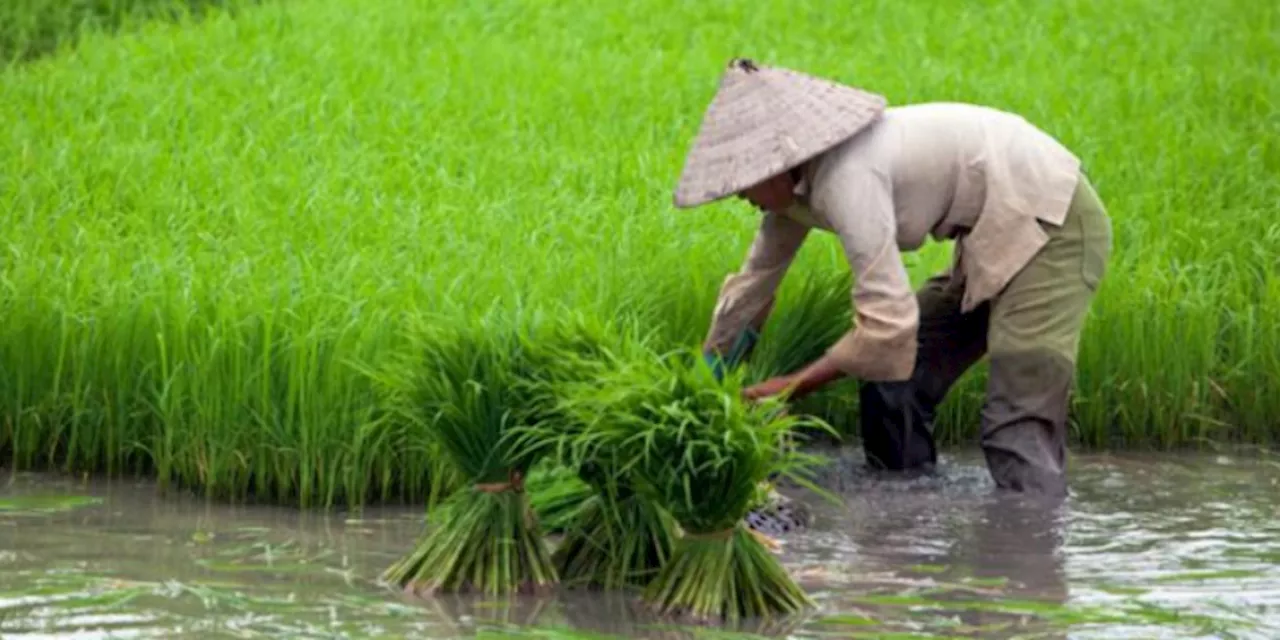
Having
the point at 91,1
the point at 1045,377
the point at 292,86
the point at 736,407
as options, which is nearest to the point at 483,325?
the point at 736,407

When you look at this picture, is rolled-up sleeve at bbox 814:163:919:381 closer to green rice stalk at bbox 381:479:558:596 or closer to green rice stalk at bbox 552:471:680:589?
green rice stalk at bbox 552:471:680:589

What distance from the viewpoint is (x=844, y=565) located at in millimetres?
5176

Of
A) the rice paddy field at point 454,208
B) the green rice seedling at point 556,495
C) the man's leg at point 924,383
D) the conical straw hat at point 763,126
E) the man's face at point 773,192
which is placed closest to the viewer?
the green rice seedling at point 556,495

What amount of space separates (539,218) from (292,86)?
2.65m

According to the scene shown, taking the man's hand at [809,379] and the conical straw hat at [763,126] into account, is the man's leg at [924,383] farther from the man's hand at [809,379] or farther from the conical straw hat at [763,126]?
the conical straw hat at [763,126]

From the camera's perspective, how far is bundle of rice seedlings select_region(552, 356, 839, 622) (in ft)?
14.3

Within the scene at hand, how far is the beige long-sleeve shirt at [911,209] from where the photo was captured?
5348mm

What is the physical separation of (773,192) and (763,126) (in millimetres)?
166

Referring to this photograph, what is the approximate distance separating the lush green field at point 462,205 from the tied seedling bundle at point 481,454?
6.3 inches

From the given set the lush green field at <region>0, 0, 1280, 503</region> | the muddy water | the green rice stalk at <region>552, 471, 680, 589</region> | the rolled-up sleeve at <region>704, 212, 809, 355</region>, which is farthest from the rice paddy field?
the green rice stalk at <region>552, 471, 680, 589</region>

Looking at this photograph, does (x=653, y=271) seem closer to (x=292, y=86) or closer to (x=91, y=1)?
(x=292, y=86)

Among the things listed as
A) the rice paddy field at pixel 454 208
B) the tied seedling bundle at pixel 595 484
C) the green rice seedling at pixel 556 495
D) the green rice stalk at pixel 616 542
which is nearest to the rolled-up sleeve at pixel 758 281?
the rice paddy field at pixel 454 208

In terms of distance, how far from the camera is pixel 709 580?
14.6ft

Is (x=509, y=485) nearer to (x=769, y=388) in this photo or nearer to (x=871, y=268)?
(x=769, y=388)
